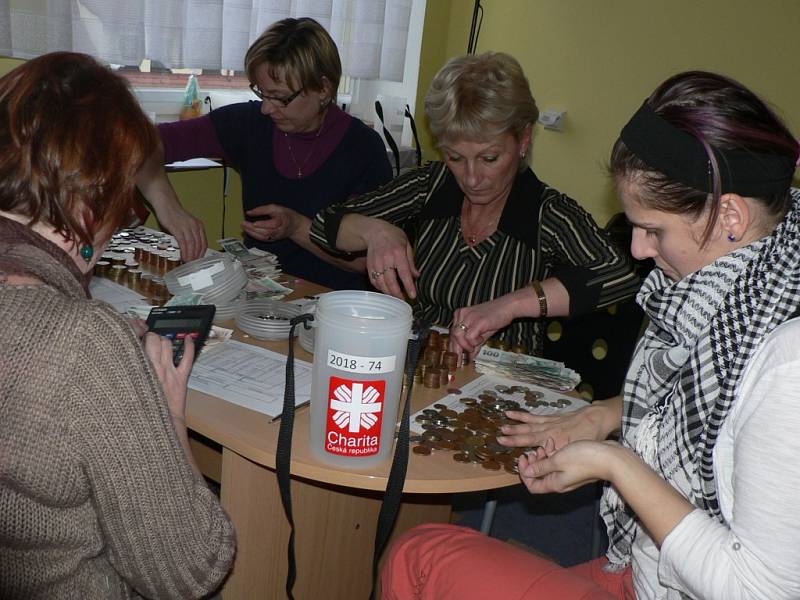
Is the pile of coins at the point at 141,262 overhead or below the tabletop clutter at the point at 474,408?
below

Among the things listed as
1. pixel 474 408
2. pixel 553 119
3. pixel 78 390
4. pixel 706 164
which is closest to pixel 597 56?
pixel 553 119

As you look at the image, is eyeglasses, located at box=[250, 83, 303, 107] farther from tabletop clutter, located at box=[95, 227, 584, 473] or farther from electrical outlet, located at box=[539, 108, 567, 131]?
electrical outlet, located at box=[539, 108, 567, 131]

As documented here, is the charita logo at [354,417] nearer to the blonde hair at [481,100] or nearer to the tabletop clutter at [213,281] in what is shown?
the tabletop clutter at [213,281]

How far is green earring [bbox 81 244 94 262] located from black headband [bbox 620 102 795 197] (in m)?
0.80

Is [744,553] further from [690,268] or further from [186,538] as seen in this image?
[186,538]

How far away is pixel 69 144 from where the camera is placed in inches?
39.0

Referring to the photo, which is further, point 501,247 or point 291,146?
point 291,146

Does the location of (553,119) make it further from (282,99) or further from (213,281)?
(213,281)

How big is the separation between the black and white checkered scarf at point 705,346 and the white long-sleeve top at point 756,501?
35mm

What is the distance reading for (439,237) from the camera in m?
2.17

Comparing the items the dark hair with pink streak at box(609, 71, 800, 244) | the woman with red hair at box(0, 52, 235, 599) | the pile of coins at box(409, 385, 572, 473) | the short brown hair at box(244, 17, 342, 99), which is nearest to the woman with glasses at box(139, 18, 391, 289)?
the short brown hair at box(244, 17, 342, 99)

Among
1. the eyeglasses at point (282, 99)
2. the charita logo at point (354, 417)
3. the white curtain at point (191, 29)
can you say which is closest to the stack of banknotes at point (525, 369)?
the charita logo at point (354, 417)

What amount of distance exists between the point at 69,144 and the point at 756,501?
0.95 metres

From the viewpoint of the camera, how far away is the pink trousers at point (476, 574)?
121 centimetres
